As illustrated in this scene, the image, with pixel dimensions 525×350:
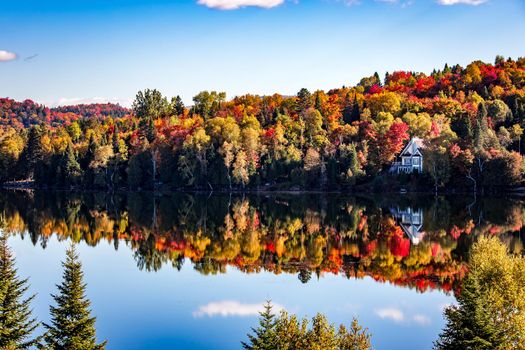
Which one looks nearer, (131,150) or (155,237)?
(155,237)

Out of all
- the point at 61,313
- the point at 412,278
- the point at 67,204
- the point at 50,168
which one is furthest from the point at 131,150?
the point at 61,313

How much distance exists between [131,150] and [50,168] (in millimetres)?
20070

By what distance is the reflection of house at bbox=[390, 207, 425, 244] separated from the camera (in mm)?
51919

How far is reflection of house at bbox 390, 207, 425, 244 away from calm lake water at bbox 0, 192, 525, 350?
0.12 metres

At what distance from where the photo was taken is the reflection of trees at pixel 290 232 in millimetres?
40844

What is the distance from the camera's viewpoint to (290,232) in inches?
2203

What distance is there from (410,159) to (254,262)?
66.8 m

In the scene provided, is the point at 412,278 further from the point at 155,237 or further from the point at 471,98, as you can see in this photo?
the point at 471,98

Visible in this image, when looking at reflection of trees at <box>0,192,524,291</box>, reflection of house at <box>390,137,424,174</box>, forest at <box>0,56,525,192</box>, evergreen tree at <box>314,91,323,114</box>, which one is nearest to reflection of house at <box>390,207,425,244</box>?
reflection of trees at <box>0,192,524,291</box>

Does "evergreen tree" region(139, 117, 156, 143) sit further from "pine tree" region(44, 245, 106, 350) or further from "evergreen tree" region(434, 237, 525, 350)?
"evergreen tree" region(434, 237, 525, 350)

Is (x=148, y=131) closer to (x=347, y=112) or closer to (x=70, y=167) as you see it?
(x=70, y=167)

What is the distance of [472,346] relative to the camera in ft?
62.6

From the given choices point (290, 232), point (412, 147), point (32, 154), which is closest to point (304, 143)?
point (412, 147)

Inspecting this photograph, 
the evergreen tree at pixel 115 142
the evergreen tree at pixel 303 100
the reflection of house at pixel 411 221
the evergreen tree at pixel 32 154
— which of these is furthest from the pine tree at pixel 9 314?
the evergreen tree at pixel 32 154
